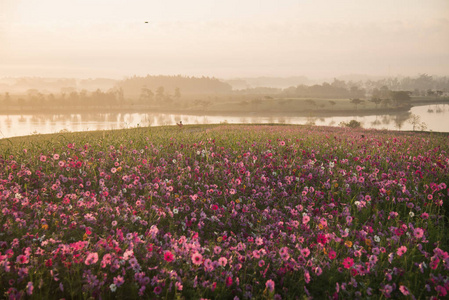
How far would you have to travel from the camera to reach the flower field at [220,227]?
3.59 meters

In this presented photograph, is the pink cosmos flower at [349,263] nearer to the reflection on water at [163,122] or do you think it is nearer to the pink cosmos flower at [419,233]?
the pink cosmos flower at [419,233]

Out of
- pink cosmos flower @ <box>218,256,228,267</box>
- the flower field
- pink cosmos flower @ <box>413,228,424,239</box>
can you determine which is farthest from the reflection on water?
pink cosmos flower @ <box>218,256,228,267</box>

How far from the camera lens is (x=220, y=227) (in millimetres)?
5762

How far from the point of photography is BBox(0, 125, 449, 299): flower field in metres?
3.59

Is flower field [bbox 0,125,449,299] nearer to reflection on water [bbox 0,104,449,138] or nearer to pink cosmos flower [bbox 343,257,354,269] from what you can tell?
pink cosmos flower [bbox 343,257,354,269]

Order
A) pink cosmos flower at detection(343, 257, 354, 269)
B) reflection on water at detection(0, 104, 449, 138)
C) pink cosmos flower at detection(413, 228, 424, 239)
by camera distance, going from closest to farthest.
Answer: pink cosmos flower at detection(343, 257, 354, 269)
pink cosmos flower at detection(413, 228, 424, 239)
reflection on water at detection(0, 104, 449, 138)

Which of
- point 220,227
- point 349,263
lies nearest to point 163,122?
point 220,227

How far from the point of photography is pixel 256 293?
3.68 m

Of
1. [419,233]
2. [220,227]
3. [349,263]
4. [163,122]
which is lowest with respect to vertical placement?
[220,227]

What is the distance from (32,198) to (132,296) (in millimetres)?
3817

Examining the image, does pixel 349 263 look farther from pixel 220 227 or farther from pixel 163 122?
pixel 163 122

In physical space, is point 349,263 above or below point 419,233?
below

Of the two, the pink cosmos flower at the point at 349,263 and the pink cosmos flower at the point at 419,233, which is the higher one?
the pink cosmos flower at the point at 419,233

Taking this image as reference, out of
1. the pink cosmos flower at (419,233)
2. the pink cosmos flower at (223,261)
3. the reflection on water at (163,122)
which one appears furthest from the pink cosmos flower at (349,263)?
the reflection on water at (163,122)
